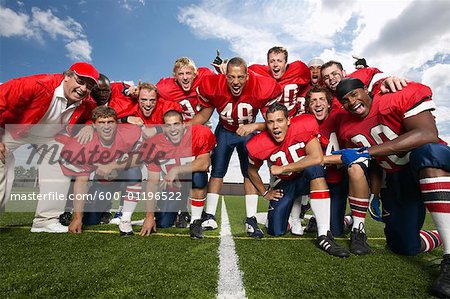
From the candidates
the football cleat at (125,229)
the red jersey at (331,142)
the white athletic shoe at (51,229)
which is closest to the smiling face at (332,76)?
the red jersey at (331,142)

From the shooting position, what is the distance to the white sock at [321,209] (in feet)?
9.93

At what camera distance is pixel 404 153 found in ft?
8.77

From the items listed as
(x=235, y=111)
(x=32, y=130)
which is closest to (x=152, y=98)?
(x=235, y=111)

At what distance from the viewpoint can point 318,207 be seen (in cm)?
312

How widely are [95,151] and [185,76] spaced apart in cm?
166

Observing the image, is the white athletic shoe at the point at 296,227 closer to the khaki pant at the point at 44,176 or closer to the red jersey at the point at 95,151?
the red jersey at the point at 95,151

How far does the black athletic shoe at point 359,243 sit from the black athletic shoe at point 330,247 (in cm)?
15

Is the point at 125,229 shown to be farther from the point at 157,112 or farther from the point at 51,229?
the point at 157,112

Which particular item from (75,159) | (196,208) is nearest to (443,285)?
(196,208)

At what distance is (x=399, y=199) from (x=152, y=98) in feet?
10.4

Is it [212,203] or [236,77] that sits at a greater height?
[236,77]

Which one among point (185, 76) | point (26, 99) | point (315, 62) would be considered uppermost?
point (315, 62)

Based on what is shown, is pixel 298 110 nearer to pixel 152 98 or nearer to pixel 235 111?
pixel 235 111

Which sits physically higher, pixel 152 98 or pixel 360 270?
pixel 152 98
